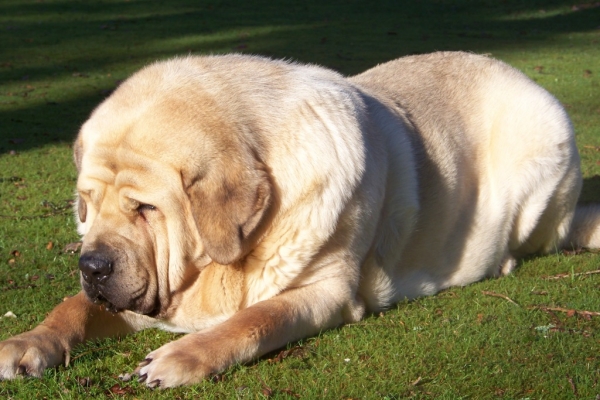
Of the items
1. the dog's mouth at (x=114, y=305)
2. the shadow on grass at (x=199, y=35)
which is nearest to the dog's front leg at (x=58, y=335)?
the dog's mouth at (x=114, y=305)

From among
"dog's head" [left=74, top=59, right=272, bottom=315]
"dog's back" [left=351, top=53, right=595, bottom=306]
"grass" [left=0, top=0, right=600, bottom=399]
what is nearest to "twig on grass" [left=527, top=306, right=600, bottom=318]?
"grass" [left=0, top=0, right=600, bottom=399]

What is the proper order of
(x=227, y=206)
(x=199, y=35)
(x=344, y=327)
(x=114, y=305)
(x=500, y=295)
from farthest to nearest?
(x=199, y=35) < (x=500, y=295) < (x=344, y=327) < (x=114, y=305) < (x=227, y=206)

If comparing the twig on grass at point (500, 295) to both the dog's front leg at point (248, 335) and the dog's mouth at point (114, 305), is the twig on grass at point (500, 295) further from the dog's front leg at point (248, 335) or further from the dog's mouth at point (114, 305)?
the dog's mouth at point (114, 305)

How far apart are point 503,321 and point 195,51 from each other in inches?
451

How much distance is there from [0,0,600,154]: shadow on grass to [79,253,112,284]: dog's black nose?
564 cm

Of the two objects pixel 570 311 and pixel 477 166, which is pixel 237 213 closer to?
pixel 570 311

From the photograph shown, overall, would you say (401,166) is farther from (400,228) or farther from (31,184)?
(31,184)

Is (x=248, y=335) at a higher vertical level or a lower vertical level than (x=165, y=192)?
lower

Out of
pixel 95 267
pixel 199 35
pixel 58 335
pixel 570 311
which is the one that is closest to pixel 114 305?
pixel 95 267

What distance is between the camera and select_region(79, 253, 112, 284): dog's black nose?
3566 millimetres

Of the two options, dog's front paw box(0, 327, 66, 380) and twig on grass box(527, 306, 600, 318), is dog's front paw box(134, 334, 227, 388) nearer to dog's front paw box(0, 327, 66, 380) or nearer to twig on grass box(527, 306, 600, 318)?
dog's front paw box(0, 327, 66, 380)

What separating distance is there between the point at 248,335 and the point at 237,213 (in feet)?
1.81

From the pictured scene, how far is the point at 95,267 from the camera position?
357cm

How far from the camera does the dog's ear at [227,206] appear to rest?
3533 mm
